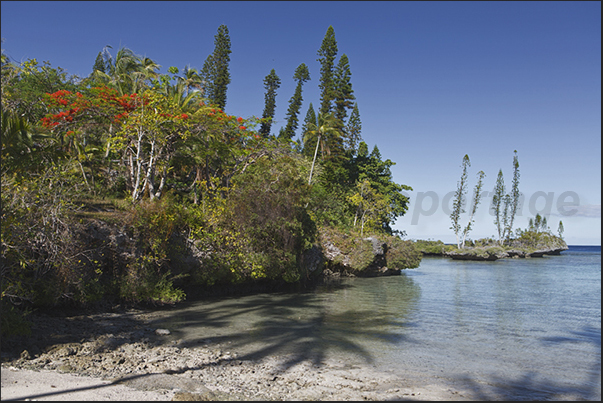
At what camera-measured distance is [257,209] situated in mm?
17328

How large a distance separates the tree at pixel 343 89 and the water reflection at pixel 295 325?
92.6 ft

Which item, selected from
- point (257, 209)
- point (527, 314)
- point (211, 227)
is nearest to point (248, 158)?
point (257, 209)

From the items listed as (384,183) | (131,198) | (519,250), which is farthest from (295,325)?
(519,250)

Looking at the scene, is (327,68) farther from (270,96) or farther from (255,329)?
(255,329)

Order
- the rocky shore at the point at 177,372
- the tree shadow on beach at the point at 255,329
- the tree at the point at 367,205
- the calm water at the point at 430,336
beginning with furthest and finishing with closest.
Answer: the tree at the point at 367,205 < the tree shadow on beach at the point at 255,329 < the calm water at the point at 430,336 < the rocky shore at the point at 177,372

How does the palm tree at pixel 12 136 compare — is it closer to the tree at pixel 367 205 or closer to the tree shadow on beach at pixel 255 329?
the tree shadow on beach at pixel 255 329

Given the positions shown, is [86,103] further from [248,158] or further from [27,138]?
[27,138]

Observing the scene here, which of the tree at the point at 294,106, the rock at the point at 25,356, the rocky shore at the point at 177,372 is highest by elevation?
the tree at the point at 294,106

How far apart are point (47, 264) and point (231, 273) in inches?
286

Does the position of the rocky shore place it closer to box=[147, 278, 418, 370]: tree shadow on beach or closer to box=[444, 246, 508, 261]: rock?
box=[147, 278, 418, 370]: tree shadow on beach

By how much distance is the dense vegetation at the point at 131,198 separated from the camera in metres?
8.74

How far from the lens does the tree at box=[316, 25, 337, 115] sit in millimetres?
41094

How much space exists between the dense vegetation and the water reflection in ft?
4.86

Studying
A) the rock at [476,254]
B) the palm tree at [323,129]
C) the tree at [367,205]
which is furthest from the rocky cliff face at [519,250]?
the palm tree at [323,129]
